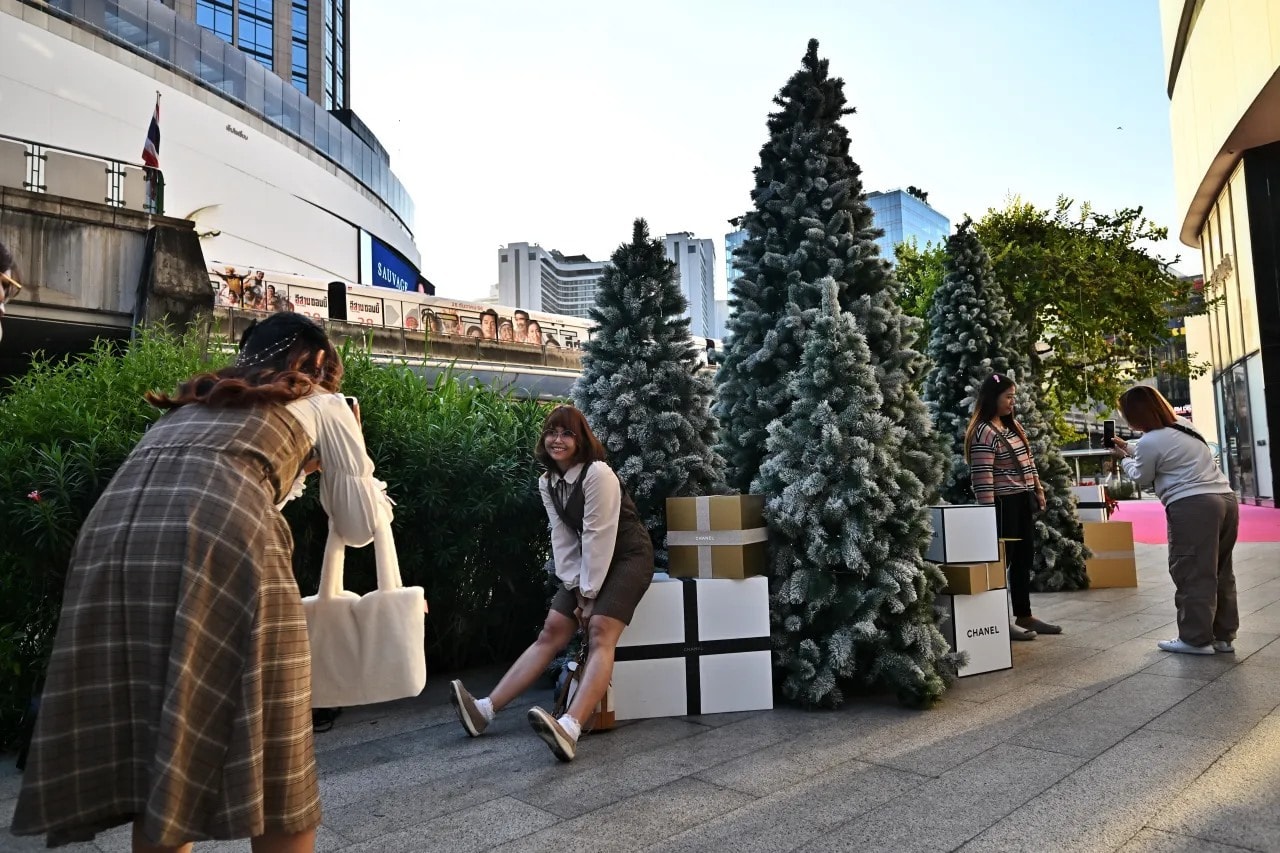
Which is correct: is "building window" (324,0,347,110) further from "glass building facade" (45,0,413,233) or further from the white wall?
the white wall

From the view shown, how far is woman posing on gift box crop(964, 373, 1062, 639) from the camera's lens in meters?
6.12

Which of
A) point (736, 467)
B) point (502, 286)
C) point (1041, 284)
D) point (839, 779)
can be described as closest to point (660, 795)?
point (839, 779)

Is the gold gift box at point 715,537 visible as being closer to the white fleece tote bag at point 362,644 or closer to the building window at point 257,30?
the white fleece tote bag at point 362,644

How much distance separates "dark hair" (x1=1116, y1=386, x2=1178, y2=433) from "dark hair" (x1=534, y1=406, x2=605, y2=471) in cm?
360

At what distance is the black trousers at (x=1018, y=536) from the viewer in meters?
6.18

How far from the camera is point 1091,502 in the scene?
9.73m

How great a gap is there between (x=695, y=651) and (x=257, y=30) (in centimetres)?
7113

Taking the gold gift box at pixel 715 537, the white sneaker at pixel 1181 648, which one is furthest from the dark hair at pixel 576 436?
the white sneaker at pixel 1181 648

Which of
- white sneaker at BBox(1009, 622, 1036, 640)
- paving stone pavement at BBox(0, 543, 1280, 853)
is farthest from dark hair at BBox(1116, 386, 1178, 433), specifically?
white sneaker at BBox(1009, 622, 1036, 640)

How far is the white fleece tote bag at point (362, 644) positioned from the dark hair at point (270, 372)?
46 centimetres

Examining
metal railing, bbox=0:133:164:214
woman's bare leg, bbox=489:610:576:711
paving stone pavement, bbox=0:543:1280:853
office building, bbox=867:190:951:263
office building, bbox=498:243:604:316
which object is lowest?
paving stone pavement, bbox=0:543:1280:853

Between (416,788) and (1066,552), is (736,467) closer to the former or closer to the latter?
(416,788)

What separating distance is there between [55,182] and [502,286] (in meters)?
121

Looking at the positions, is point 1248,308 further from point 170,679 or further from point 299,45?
point 299,45
